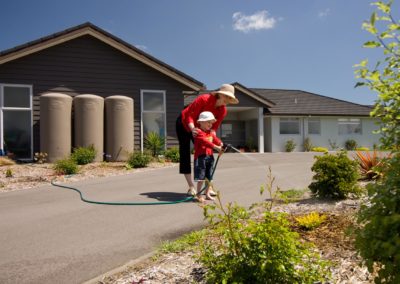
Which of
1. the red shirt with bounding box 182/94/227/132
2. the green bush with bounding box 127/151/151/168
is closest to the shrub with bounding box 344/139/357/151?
the green bush with bounding box 127/151/151/168

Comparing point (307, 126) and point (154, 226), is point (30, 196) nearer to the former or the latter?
point (154, 226)

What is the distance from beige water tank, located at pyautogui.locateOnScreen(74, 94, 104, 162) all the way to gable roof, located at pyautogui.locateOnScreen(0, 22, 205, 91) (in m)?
2.41

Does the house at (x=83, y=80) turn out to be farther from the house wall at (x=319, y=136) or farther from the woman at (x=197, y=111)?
the house wall at (x=319, y=136)

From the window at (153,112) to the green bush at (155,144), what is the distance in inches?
21.4

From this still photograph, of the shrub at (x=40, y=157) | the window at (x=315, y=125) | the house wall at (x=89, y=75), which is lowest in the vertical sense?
the shrub at (x=40, y=157)

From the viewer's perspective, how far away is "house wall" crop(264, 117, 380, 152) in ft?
73.7

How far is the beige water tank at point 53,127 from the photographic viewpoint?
11.1 meters

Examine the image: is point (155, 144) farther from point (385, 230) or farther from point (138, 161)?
point (385, 230)

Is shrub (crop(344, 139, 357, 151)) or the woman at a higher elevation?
the woman

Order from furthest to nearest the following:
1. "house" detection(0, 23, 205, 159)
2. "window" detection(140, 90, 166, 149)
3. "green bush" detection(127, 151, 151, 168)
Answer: "window" detection(140, 90, 166, 149) < "house" detection(0, 23, 205, 159) < "green bush" detection(127, 151, 151, 168)

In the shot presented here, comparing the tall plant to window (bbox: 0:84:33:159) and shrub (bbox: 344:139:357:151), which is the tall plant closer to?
window (bbox: 0:84:33:159)

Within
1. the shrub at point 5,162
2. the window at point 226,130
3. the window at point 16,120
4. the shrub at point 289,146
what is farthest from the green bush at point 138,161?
the window at point 226,130

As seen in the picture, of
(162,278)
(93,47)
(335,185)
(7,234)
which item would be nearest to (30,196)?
(7,234)

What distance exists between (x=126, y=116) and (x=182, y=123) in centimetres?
680
